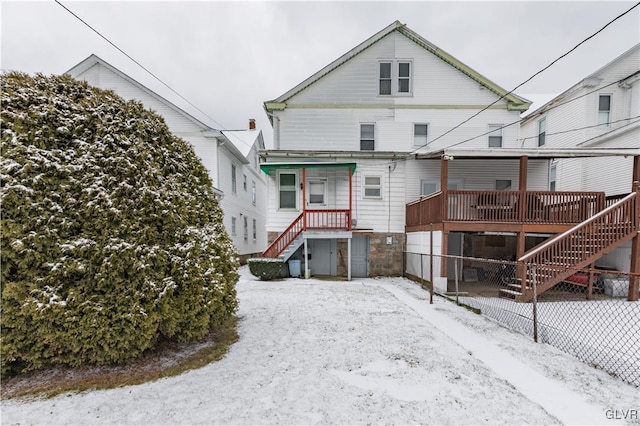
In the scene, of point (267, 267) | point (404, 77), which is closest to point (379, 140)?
point (404, 77)

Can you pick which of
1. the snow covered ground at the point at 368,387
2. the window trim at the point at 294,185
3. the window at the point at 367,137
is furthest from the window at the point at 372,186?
the snow covered ground at the point at 368,387

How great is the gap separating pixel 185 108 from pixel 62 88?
1135 centimetres

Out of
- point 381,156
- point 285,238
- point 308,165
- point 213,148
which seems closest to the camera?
point 308,165

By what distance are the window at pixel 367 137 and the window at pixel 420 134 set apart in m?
1.78

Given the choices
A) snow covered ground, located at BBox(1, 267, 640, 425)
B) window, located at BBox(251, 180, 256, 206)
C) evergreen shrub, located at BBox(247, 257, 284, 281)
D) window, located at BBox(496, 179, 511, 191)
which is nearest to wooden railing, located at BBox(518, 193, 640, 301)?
snow covered ground, located at BBox(1, 267, 640, 425)

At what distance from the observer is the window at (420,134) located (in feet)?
38.5

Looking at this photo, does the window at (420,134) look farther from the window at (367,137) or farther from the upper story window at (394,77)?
the window at (367,137)

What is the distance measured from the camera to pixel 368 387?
2959 mm

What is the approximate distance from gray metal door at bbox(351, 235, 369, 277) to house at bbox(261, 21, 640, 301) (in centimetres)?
4

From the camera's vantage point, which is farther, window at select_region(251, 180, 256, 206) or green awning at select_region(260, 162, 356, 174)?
window at select_region(251, 180, 256, 206)

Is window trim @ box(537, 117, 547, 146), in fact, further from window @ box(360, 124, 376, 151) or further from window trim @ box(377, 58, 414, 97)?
window @ box(360, 124, 376, 151)

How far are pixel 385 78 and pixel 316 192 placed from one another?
19.1 ft

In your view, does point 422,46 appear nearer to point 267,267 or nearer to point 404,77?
point 404,77

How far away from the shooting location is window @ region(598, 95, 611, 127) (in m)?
11.7
